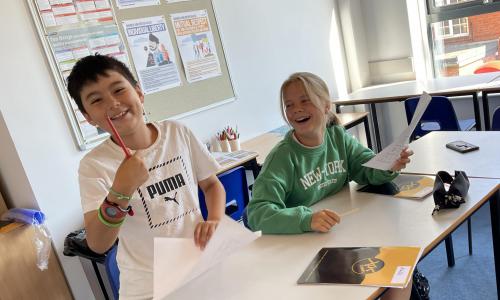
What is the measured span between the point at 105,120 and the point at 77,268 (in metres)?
1.72

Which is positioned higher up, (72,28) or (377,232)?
(72,28)

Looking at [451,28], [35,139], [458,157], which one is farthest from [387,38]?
[35,139]

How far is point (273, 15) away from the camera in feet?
12.3

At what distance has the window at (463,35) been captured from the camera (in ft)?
12.9

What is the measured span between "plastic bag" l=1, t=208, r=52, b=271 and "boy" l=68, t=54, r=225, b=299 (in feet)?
4.37

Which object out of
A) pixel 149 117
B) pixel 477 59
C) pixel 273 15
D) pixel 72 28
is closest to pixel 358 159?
pixel 149 117

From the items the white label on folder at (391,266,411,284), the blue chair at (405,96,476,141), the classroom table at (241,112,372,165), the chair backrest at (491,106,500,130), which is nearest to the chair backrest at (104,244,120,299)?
the white label on folder at (391,266,411,284)

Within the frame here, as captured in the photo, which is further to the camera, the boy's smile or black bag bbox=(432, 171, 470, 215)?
black bag bbox=(432, 171, 470, 215)

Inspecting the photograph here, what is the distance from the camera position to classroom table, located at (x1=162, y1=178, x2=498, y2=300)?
1045 millimetres

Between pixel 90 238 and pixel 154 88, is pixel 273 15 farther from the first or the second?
pixel 90 238

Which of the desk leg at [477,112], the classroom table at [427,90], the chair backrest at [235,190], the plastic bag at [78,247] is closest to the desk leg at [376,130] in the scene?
the classroom table at [427,90]

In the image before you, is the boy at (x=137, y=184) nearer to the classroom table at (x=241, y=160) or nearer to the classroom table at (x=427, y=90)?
the classroom table at (x=241, y=160)

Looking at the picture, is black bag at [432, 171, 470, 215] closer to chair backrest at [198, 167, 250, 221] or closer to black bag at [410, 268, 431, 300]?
black bag at [410, 268, 431, 300]

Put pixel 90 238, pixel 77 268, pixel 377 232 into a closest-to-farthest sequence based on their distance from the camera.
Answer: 1. pixel 90 238
2. pixel 377 232
3. pixel 77 268
